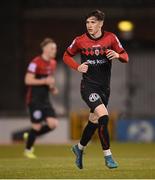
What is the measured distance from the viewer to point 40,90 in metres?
16.3

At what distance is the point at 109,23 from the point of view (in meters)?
23.9

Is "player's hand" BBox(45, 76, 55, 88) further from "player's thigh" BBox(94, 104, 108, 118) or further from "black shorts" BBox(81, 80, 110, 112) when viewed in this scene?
"player's thigh" BBox(94, 104, 108, 118)

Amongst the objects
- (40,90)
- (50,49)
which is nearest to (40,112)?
(40,90)

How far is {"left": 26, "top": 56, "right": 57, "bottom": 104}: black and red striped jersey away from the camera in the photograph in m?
16.1

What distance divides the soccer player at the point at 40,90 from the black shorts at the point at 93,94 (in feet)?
15.7

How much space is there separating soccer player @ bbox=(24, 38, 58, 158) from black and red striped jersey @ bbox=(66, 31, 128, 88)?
4.76 metres

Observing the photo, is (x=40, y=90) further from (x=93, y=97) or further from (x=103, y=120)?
(x=103, y=120)

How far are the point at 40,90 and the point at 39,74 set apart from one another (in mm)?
323

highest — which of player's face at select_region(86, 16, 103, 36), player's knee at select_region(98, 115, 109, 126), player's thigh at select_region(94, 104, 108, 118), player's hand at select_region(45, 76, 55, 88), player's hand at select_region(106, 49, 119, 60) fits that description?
player's face at select_region(86, 16, 103, 36)

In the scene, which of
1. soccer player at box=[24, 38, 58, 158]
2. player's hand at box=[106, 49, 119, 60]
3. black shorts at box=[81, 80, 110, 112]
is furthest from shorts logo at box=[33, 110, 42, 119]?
player's hand at box=[106, 49, 119, 60]

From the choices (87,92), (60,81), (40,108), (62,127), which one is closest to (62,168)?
(87,92)

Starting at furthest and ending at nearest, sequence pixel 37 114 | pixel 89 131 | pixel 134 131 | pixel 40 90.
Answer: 1. pixel 134 131
2. pixel 40 90
3. pixel 37 114
4. pixel 89 131

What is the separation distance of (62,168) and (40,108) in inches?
192

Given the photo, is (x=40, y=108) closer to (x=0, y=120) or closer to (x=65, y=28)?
(x=0, y=120)
